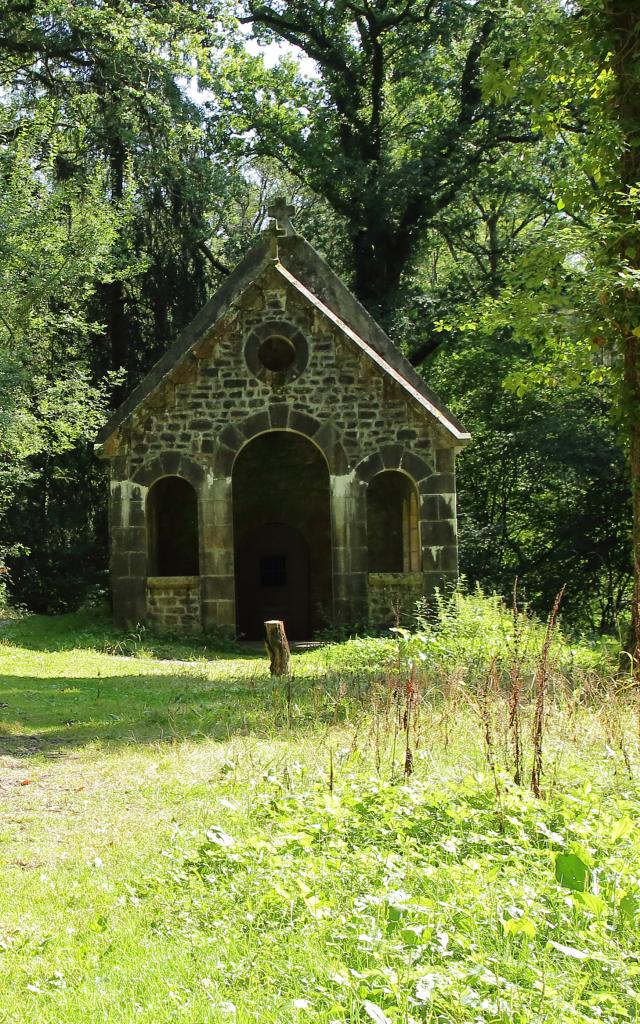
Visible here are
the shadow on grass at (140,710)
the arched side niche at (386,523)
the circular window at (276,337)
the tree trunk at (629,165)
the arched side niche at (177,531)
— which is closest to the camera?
the shadow on grass at (140,710)

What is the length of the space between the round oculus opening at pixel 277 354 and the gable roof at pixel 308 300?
0.84m

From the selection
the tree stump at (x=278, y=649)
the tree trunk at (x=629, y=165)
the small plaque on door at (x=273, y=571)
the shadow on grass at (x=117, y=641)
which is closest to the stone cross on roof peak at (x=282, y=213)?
the small plaque on door at (x=273, y=571)

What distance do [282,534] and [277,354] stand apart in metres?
3.67

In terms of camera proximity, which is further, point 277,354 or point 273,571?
point 273,571

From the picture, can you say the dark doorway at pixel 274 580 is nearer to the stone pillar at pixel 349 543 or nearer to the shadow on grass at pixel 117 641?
the shadow on grass at pixel 117 641

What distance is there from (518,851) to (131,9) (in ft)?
62.0

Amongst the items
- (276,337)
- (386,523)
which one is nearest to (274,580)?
(386,523)

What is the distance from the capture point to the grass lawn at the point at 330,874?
3.25m

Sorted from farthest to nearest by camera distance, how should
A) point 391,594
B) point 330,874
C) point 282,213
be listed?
point 282,213
point 391,594
point 330,874

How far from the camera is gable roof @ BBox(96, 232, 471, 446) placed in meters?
15.6

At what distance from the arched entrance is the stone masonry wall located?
2944 mm

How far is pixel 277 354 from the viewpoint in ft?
53.6

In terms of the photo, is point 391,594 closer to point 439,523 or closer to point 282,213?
point 439,523

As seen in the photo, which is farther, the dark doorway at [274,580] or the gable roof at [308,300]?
the dark doorway at [274,580]
